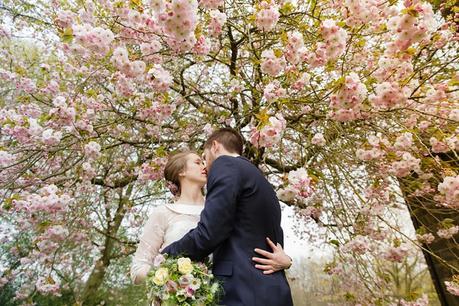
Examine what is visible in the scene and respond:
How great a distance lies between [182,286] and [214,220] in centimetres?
30

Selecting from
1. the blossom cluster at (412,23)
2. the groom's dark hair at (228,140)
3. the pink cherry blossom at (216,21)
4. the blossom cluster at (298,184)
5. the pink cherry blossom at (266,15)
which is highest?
the pink cherry blossom at (216,21)

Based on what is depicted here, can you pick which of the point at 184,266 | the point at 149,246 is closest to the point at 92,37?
the point at 149,246

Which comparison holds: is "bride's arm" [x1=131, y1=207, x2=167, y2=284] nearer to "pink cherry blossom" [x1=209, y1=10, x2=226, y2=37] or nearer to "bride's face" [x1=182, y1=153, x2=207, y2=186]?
"bride's face" [x1=182, y1=153, x2=207, y2=186]

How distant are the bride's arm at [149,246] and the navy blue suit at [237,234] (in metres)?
0.40

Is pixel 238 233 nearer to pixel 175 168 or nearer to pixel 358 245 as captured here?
pixel 175 168

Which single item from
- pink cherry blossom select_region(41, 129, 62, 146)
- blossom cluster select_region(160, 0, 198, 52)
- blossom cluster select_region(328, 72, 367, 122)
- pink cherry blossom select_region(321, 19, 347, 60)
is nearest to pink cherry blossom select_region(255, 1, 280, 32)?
pink cherry blossom select_region(321, 19, 347, 60)

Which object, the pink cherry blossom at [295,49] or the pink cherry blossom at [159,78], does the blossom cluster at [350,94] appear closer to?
the pink cherry blossom at [295,49]

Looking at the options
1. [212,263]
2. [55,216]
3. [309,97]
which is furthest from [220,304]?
[55,216]

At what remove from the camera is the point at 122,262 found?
973 cm

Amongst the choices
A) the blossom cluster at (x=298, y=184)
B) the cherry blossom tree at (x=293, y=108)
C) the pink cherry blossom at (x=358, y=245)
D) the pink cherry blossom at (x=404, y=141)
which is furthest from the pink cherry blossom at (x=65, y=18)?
the pink cherry blossom at (x=358, y=245)

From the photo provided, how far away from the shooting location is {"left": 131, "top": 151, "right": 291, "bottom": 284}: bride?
1481mm

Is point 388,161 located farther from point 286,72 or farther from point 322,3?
point 322,3

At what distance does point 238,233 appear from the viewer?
4.82 ft

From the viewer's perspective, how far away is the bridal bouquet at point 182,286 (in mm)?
1287
